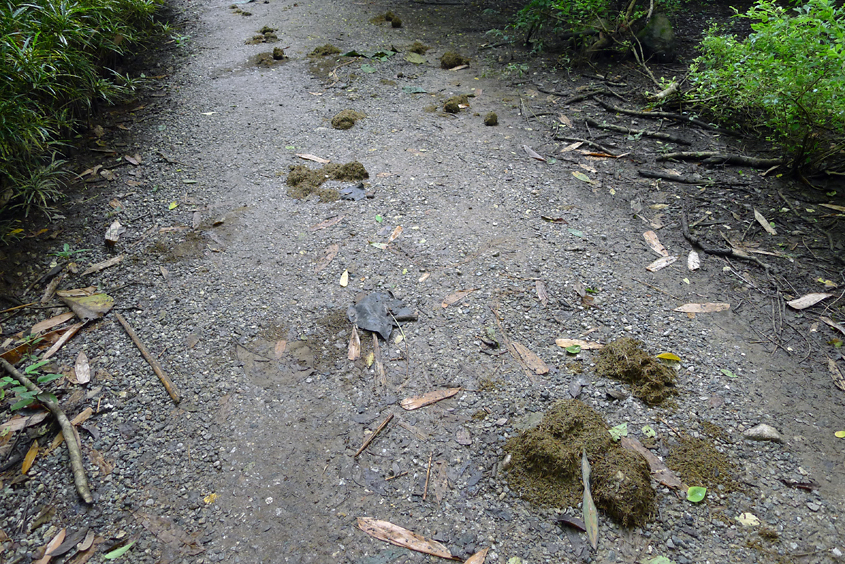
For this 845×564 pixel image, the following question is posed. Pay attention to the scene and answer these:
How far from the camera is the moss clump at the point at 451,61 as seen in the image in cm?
533

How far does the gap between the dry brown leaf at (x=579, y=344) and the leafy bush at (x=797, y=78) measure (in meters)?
2.09

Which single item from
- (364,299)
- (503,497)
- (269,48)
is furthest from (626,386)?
(269,48)

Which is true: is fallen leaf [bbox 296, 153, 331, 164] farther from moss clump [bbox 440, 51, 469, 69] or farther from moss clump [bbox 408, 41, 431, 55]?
moss clump [bbox 408, 41, 431, 55]

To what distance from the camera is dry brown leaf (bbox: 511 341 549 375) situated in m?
2.36

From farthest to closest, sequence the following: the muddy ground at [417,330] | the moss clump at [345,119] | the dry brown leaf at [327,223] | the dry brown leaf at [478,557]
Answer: the moss clump at [345,119] → the dry brown leaf at [327,223] → the muddy ground at [417,330] → the dry brown leaf at [478,557]

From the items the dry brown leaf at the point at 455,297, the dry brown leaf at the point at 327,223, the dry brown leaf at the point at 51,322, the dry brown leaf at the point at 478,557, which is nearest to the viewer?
the dry brown leaf at the point at 478,557

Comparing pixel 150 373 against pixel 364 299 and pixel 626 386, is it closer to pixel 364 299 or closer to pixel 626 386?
pixel 364 299

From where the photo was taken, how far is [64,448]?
6.95 feet

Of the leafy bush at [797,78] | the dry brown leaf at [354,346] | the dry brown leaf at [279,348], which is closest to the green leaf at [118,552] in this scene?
the dry brown leaf at [279,348]

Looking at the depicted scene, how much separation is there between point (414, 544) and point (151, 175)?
3351mm

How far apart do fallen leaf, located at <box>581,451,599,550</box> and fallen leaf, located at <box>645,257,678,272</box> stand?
1.44 m

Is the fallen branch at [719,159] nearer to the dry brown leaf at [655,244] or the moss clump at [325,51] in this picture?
the dry brown leaf at [655,244]

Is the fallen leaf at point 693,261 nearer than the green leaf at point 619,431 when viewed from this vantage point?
No

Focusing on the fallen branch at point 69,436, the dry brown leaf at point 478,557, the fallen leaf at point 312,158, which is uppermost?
the fallen leaf at point 312,158
